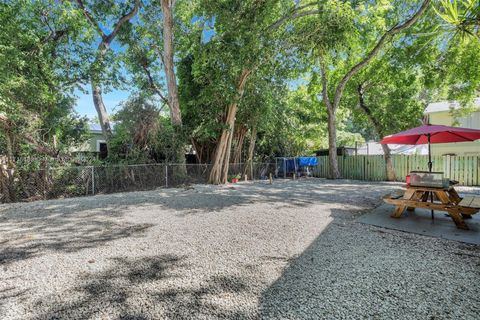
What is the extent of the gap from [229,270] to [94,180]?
274 inches

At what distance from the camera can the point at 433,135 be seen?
19.0 ft

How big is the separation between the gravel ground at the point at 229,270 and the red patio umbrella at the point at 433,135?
A: 2.37 meters

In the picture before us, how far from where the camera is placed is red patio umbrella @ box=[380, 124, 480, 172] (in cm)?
481

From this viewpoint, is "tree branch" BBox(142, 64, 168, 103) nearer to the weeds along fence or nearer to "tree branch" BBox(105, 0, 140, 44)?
"tree branch" BBox(105, 0, 140, 44)

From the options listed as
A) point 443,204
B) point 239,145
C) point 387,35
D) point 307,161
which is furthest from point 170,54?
point 443,204

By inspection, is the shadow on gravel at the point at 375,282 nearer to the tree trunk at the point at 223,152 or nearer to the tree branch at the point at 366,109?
the tree trunk at the point at 223,152

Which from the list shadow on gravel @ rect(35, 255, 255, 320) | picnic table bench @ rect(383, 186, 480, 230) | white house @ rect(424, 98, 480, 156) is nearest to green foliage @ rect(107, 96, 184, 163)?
shadow on gravel @ rect(35, 255, 255, 320)

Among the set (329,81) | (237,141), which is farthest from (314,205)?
(329,81)

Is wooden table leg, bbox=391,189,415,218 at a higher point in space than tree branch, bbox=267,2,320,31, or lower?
lower

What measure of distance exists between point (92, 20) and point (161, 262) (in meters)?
12.1

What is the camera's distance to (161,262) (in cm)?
275

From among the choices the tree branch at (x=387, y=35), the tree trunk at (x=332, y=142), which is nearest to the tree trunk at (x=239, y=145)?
the tree trunk at (x=332, y=142)

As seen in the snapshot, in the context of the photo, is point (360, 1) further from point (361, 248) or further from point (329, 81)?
point (361, 248)

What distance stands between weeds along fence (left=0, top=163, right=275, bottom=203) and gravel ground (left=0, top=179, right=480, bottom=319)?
8.11 ft
